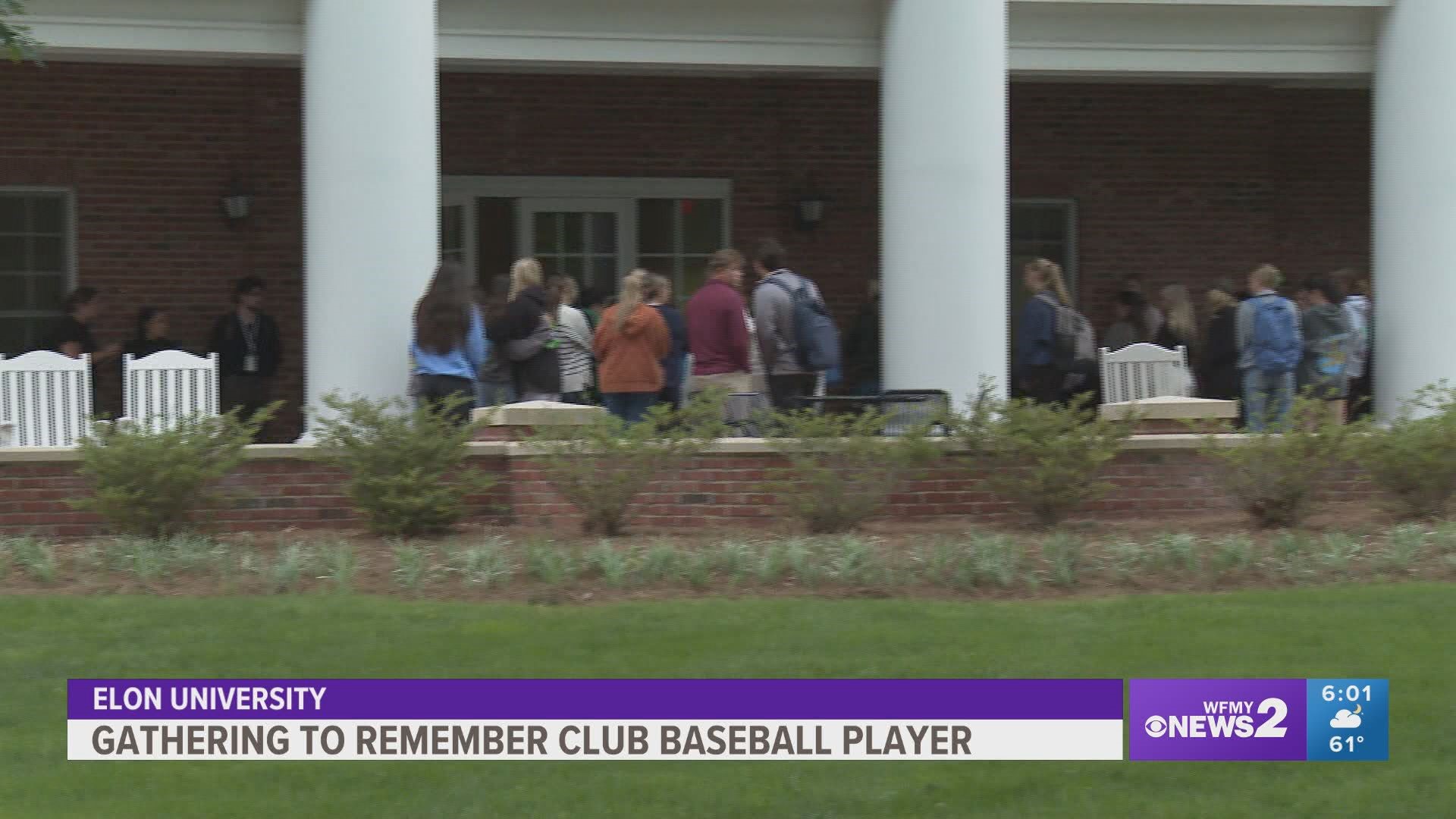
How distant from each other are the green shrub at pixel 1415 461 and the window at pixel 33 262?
10544 millimetres

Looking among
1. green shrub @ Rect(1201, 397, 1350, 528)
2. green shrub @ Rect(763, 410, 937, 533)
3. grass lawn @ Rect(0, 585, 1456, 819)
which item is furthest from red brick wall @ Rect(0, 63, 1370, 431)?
grass lawn @ Rect(0, 585, 1456, 819)

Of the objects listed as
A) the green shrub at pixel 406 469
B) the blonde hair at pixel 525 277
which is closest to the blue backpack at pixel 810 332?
the blonde hair at pixel 525 277

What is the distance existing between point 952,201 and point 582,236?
5.08m

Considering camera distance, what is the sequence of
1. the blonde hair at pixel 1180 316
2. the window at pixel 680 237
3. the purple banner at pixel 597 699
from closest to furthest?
the purple banner at pixel 597 699 → the blonde hair at pixel 1180 316 → the window at pixel 680 237

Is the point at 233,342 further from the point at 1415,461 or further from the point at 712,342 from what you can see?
the point at 1415,461

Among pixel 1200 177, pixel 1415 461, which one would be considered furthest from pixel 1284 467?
pixel 1200 177

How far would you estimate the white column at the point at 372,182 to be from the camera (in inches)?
470

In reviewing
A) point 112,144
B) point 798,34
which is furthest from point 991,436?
point 112,144

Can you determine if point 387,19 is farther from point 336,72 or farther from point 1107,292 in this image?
point 1107,292

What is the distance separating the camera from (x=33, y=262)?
1608cm

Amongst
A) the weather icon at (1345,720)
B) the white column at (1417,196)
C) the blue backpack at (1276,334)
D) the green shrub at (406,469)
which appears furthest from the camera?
the white column at (1417,196)

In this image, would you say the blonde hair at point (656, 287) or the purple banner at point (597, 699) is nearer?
the purple banner at point (597, 699)

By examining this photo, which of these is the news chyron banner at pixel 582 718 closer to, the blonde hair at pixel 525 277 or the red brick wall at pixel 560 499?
the red brick wall at pixel 560 499

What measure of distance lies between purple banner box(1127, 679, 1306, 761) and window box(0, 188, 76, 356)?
11838 mm
